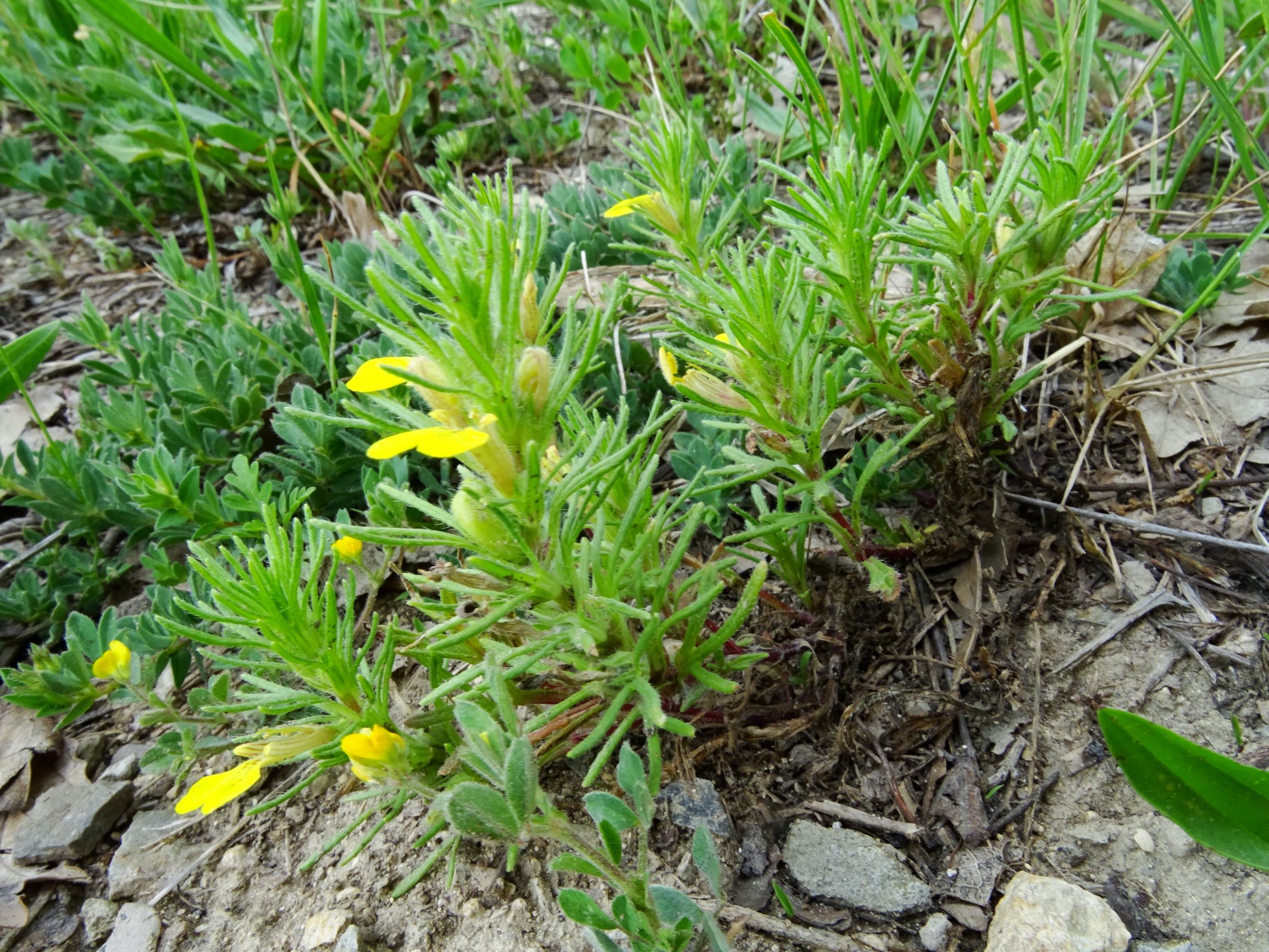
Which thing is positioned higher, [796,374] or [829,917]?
[796,374]

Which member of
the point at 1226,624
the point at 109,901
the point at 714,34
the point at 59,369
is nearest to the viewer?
the point at 1226,624

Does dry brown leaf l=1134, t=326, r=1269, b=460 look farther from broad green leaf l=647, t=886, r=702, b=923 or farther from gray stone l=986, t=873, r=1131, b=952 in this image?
broad green leaf l=647, t=886, r=702, b=923

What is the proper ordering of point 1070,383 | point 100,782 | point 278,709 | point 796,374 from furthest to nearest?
point 1070,383
point 100,782
point 796,374
point 278,709

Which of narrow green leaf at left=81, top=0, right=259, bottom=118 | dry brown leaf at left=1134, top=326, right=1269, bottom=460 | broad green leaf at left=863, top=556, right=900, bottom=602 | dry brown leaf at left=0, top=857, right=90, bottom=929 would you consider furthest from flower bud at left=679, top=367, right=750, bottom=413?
narrow green leaf at left=81, top=0, right=259, bottom=118

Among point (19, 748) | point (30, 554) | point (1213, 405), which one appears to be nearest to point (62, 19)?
point (30, 554)

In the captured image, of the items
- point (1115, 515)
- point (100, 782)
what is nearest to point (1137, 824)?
point (1115, 515)

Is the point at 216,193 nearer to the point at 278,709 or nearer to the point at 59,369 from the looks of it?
the point at 59,369

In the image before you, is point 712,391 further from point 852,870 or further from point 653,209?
point 852,870
